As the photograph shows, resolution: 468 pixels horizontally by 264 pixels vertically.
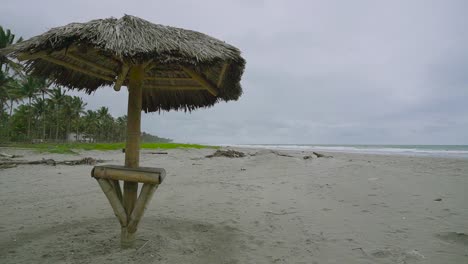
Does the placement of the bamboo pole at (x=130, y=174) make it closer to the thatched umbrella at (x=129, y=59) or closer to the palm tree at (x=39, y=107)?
the thatched umbrella at (x=129, y=59)

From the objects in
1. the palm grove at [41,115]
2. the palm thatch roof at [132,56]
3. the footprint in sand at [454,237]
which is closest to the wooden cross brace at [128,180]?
the palm thatch roof at [132,56]

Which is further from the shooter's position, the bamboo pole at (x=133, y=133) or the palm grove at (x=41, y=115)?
the palm grove at (x=41, y=115)

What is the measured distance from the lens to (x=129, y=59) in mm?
3131

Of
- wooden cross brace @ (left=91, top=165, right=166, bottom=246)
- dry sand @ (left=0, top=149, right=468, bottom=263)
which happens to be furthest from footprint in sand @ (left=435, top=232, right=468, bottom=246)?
wooden cross brace @ (left=91, top=165, right=166, bottom=246)

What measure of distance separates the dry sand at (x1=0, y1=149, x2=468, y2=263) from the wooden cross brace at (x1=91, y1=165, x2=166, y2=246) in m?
0.35

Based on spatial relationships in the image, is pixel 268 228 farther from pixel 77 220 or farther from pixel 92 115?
pixel 92 115

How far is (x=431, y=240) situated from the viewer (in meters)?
3.82

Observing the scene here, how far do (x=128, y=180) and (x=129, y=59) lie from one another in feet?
4.44

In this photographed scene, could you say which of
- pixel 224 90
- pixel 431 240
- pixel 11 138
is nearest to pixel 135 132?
pixel 224 90

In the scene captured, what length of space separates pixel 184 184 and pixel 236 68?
5130 mm

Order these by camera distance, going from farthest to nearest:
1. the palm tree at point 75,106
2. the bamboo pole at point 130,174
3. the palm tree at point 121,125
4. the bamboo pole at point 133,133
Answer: the palm tree at point 121,125, the palm tree at point 75,106, the bamboo pole at point 133,133, the bamboo pole at point 130,174

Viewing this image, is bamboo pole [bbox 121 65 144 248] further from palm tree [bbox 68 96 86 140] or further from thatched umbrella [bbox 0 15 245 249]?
palm tree [bbox 68 96 86 140]

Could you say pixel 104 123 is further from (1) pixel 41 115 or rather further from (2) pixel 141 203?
(2) pixel 141 203

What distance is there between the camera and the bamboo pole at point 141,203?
3248 mm
